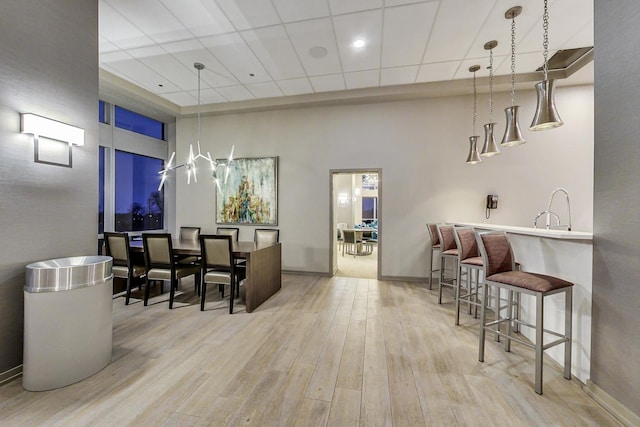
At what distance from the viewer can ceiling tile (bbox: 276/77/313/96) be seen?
440cm

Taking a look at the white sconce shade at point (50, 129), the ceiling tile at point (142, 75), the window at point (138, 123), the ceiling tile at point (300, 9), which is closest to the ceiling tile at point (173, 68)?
the ceiling tile at point (142, 75)

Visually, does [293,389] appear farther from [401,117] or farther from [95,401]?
[401,117]

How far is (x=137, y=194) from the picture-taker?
18.9 feet

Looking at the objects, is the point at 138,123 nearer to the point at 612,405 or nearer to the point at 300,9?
the point at 300,9

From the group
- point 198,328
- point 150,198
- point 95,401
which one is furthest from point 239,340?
point 150,198

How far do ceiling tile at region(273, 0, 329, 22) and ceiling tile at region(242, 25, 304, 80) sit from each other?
0.23 meters

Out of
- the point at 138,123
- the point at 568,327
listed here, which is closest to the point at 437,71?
the point at 568,327

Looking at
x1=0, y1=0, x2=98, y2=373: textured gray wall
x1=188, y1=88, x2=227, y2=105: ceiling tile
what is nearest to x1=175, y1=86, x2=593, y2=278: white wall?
x1=188, y1=88, x2=227, y2=105: ceiling tile

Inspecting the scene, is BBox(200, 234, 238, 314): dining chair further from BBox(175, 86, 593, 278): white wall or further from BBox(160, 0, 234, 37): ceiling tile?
BBox(160, 0, 234, 37): ceiling tile

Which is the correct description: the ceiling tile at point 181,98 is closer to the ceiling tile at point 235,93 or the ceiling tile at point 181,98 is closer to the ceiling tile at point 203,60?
the ceiling tile at point 203,60

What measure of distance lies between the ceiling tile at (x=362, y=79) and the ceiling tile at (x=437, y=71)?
0.69 meters

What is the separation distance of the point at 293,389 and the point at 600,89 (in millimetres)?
3053

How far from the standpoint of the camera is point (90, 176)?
7.80 ft

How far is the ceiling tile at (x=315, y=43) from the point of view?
9.86 feet
